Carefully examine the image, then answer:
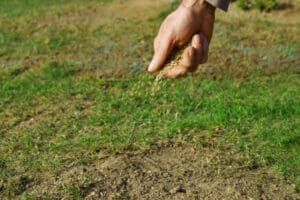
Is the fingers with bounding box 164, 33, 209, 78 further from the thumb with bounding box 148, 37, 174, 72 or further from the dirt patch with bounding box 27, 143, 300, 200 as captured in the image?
the dirt patch with bounding box 27, 143, 300, 200

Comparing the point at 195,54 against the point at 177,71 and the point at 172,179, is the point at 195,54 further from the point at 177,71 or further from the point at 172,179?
the point at 172,179

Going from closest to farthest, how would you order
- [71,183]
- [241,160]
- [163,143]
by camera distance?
[71,183]
[241,160]
[163,143]

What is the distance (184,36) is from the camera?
2.94 meters

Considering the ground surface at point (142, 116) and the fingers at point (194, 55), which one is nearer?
the fingers at point (194, 55)

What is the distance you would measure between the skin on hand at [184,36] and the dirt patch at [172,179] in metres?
1.15

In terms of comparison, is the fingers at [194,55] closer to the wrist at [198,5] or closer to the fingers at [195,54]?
the fingers at [195,54]

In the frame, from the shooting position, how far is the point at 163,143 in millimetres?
4629

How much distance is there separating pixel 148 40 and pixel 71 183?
4118 millimetres

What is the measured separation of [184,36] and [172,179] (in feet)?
4.54

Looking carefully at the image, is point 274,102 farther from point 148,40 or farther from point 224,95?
point 148,40

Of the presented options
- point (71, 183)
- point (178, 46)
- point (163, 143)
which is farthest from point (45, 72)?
point (178, 46)

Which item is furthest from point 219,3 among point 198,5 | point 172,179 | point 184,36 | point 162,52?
point 172,179

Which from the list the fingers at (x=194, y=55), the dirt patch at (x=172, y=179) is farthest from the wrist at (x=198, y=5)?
the dirt patch at (x=172, y=179)

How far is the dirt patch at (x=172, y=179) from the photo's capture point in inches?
152
